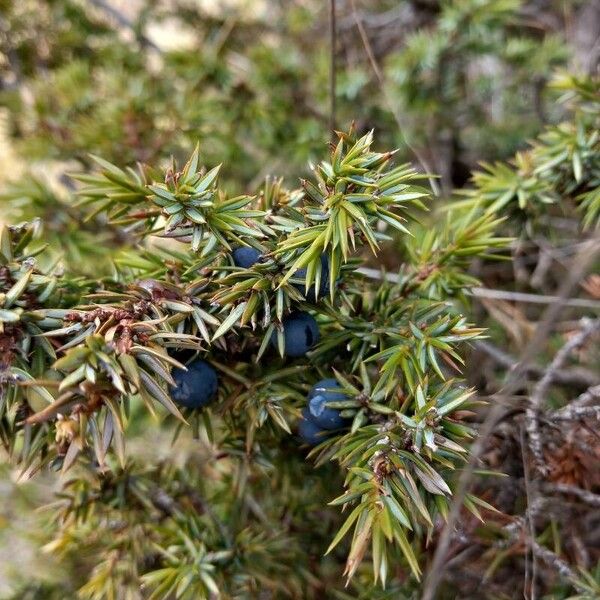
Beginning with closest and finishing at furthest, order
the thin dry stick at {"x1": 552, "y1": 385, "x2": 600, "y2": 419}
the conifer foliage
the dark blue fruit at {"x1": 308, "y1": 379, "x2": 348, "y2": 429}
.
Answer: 1. the conifer foliage
2. the dark blue fruit at {"x1": 308, "y1": 379, "x2": 348, "y2": 429}
3. the thin dry stick at {"x1": 552, "y1": 385, "x2": 600, "y2": 419}

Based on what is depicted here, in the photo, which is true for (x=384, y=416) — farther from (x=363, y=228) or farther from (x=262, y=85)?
(x=262, y=85)

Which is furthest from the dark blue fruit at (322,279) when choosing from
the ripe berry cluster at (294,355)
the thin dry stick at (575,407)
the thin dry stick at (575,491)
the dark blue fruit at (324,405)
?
the thin dry stick at (575,491)

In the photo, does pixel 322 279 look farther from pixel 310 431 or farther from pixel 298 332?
pixel 310 431

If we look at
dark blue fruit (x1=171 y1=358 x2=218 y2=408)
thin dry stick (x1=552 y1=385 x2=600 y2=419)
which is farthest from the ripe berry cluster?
thin dry stick (x1=552 y1=385 x2=600 y2=419)

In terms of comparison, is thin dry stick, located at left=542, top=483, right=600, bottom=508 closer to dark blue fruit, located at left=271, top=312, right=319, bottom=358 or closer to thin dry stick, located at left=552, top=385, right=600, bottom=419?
thin dry stick, located at left=552, top=385, right=600, bottom=419

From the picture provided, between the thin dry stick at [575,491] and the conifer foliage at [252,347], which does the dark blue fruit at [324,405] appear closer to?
the conifer foliage at [252,347]

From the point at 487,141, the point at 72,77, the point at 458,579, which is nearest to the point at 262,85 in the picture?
the point at 72,77
